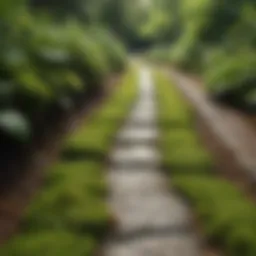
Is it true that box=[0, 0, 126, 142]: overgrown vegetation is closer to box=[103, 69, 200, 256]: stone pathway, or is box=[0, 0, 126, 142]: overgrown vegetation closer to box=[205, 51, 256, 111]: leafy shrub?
box=[103, 69, 200, 256]: stone pathway

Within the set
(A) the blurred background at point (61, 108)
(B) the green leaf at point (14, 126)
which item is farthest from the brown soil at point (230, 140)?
Answer: (B) the green leaf at point (14, 126)

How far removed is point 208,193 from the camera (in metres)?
5.31

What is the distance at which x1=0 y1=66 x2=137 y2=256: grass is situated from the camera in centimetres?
414

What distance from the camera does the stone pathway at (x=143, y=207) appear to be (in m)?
4.40

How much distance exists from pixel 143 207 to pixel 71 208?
795 mm

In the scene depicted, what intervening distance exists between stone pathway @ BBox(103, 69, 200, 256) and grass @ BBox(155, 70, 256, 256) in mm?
142

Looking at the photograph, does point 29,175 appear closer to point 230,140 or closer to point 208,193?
point 208,193

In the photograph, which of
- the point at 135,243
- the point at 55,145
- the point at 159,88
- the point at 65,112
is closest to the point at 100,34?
the point at 159,88

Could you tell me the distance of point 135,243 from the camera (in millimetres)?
4461

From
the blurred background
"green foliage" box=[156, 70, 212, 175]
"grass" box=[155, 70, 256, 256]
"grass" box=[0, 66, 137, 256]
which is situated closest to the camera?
"grass" box=[0, 66, 137, 256]

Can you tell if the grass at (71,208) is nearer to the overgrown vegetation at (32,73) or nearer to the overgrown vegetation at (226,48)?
the overgrown vegetation at (32,73)

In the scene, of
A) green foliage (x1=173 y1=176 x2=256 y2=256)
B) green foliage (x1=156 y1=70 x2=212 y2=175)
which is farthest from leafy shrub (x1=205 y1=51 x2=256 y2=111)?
green foliage (x1=173 y1=176 x2=256 y2=256)

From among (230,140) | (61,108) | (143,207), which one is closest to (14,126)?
(143,207)

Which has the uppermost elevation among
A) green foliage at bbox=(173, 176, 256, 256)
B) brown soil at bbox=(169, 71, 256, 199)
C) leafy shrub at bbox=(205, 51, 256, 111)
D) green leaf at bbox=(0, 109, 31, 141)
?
leafy shrub at bbox=(205, 51, 256, 111)
